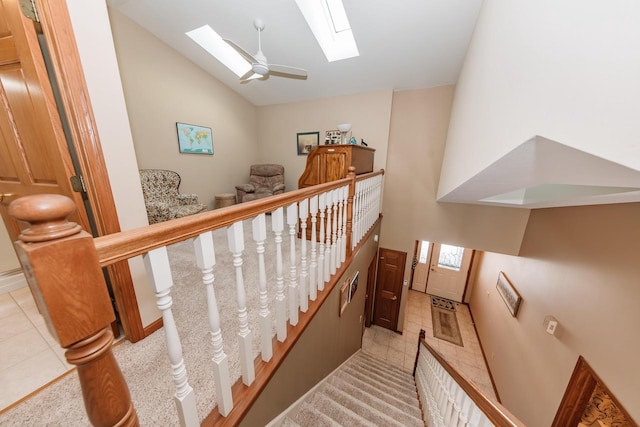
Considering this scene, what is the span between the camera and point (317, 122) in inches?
172

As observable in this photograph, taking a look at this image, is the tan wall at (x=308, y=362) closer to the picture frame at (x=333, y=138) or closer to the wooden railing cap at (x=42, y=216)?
the wooden railing cap at (x=42, y=216)

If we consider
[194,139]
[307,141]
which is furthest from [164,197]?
[307,141]

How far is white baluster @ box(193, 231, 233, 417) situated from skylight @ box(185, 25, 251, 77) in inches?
145

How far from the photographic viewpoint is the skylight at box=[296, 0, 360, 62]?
2613mm

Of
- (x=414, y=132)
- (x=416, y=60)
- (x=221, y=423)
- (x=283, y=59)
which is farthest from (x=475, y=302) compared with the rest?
(x=283, y=59)

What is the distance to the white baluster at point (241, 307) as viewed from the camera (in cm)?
78

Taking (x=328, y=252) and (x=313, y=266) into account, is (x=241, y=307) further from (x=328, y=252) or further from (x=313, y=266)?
(x=328, y=252)

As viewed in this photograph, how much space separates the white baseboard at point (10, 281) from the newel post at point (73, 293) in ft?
8.81

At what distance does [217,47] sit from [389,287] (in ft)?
17.6

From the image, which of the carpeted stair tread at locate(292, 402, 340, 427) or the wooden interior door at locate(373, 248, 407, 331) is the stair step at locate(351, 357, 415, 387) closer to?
the wooden interior door at locate(373, 248, 407, 331)

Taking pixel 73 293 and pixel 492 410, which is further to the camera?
pixel 492 410

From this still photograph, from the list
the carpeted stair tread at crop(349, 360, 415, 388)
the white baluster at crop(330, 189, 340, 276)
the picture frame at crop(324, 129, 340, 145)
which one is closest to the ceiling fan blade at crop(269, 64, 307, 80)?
the picture frame at crop(324, 129, 340, 145)

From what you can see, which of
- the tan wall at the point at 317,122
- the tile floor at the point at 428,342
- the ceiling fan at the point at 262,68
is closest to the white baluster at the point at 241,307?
the ceiling fan at the point at 262,68

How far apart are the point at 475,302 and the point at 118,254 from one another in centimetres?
636
